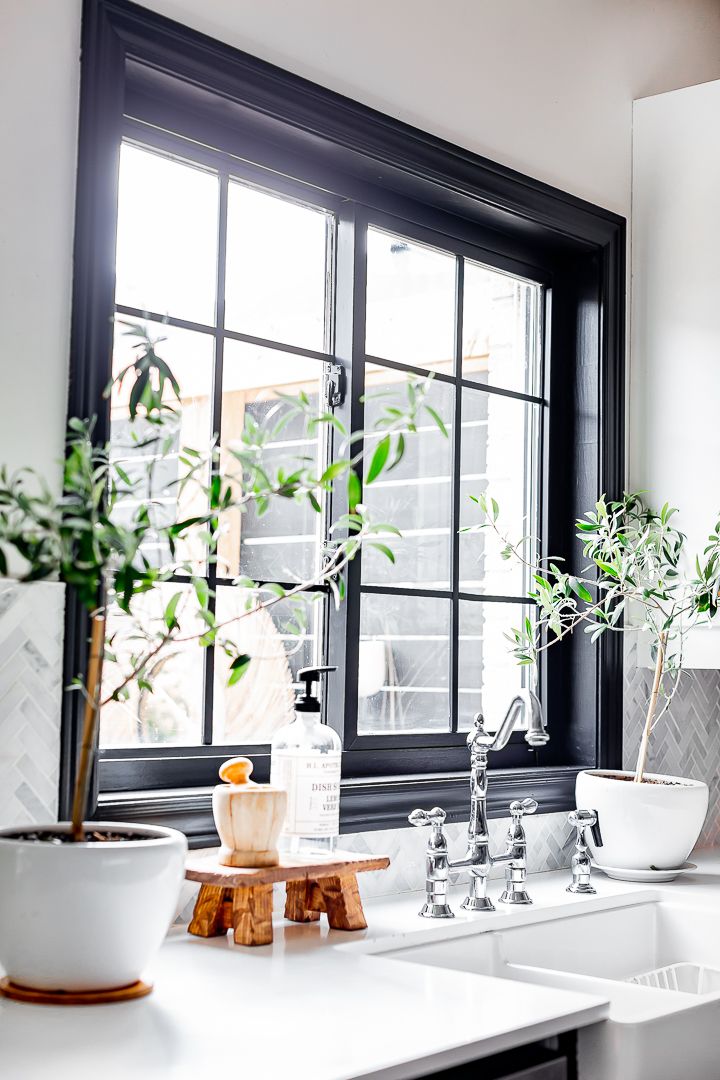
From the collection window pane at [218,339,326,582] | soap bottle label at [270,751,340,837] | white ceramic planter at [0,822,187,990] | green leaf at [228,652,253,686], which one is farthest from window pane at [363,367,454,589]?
white ceramic planter at [0,822,187,990]

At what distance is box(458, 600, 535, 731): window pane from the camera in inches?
100

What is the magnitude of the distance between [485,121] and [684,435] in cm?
77

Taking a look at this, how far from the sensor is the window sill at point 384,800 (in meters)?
1.80

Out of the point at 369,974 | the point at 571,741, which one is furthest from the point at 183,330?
the point at 571,741

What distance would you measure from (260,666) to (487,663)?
0.62 m

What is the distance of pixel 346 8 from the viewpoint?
7.12 ft

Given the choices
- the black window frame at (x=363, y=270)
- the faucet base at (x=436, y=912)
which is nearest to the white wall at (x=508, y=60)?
the black window frame at (x=363, y=270)

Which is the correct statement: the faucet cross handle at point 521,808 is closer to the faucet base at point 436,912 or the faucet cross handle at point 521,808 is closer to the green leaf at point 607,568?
the faucet base at point 436,912

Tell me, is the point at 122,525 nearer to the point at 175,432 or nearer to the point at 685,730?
the point at 175,432

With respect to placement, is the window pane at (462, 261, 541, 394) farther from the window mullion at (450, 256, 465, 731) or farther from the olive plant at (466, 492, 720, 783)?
the olive plant at (466, 492, 720, 783)

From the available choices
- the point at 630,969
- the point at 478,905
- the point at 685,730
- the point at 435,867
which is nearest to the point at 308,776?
the point at 435,867

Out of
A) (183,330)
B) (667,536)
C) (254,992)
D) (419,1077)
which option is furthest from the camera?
Answer: (667,536)

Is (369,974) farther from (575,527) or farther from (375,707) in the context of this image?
(575,527)

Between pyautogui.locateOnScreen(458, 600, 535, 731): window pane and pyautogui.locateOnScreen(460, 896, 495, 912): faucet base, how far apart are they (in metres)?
0.52
